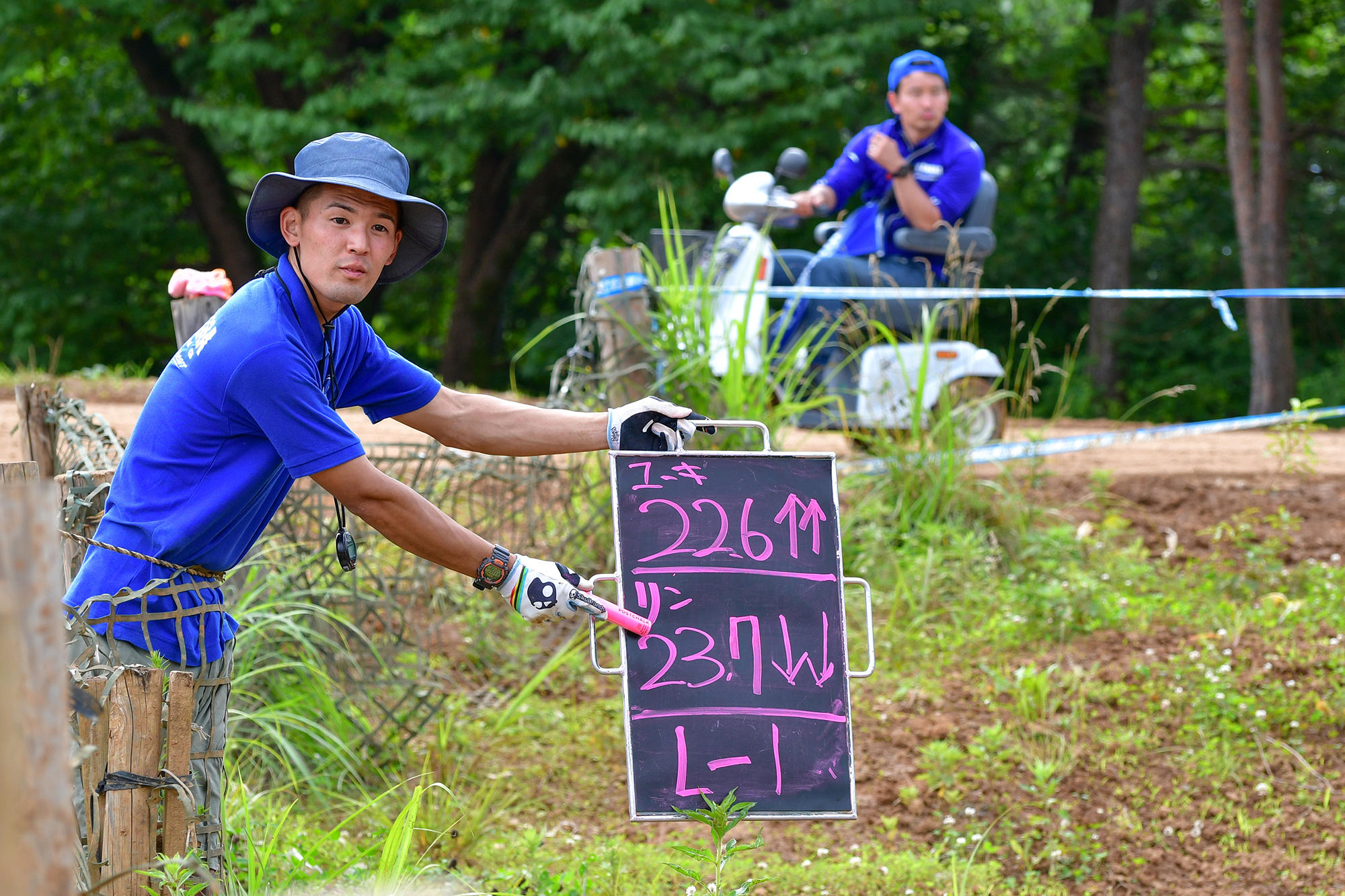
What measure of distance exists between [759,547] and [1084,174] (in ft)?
49.1

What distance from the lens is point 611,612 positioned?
2.40 meters

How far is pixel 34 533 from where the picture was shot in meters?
1.03

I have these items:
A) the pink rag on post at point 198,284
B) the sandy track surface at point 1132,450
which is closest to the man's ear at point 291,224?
the pink rag on post at point 198,284

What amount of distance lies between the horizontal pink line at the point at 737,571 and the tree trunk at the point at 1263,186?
10.6 meters

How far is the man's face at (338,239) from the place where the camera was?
7.85 ft

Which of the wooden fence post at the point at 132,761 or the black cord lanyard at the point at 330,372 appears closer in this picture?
the wooden fence post at the point at 132,761

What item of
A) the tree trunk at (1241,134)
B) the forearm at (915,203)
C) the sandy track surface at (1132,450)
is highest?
the tree trunk at (1241,134)

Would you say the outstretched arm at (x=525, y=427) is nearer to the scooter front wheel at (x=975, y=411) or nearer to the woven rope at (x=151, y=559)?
the woven rope at (x=151, y=559)

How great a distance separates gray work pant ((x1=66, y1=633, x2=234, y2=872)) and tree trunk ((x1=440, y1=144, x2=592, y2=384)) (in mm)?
11189

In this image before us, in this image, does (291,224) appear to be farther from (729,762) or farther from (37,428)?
(37,428)

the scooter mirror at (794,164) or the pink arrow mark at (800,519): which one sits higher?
the scooter mirror at (794,164)

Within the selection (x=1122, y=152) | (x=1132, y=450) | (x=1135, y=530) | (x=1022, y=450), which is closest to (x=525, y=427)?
(x=1022, y=450)

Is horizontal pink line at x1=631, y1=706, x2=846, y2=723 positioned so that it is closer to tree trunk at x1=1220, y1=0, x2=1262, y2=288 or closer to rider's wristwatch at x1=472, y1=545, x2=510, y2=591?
rider's wristwatch at x1=472, y1=545, x2=510, y2=591

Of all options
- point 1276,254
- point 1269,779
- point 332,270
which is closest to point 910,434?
point 1269,779
